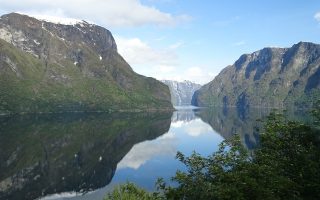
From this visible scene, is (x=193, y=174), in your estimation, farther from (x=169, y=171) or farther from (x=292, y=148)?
(x=169, y=171)

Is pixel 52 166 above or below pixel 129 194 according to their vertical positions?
below

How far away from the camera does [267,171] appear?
36469 mm

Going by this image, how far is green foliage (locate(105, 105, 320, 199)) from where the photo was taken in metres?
34.8

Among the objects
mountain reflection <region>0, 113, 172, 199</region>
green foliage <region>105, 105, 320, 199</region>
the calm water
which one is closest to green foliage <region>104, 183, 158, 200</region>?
green foliage <region>105, 105, 320, 199</region>

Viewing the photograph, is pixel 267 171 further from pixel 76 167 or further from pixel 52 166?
pixel 52 166

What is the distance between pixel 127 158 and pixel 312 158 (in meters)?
129

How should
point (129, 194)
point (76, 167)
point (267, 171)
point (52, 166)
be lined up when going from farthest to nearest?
point (76, 167)
point (52, 166)
point (129, 194)
point (267, 171)

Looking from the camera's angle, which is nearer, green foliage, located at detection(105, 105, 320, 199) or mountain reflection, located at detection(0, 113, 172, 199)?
green foliage, located at detection(105, 105, 320, 199)

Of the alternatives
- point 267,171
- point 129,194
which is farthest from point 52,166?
point 267,171

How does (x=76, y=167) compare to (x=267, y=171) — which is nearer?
(x=267, y=171)

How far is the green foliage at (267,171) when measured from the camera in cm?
3484

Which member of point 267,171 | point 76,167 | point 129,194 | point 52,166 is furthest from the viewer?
point 76,167

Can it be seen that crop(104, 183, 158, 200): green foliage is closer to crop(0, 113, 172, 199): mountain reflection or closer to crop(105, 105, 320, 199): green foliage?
crop(105, 105, 320, 199): green foliage

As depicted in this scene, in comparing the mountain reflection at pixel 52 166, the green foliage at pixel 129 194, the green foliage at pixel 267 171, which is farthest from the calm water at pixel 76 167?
the green foliage at pixel 129 194
